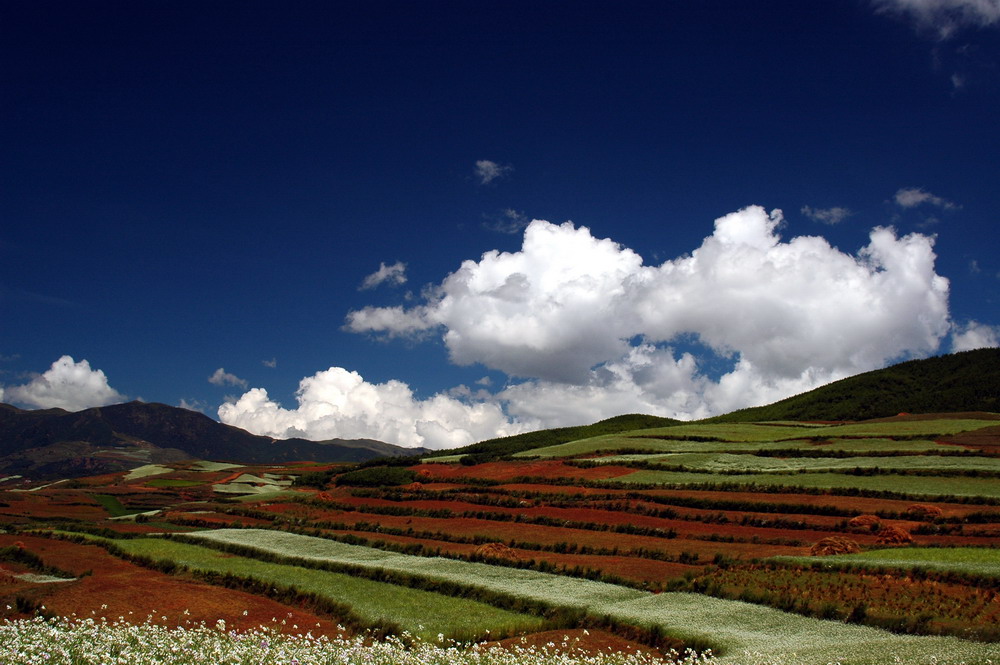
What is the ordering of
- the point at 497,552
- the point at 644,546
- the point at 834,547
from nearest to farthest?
the point at 834,547, the point at 497,552, the point at 644,546

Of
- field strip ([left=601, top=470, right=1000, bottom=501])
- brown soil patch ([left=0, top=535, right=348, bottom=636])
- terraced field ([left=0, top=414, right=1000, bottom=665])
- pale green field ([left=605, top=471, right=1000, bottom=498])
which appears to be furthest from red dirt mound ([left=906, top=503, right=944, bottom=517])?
brown soil patch ([left=0, top=535, right=348, bottom=636])

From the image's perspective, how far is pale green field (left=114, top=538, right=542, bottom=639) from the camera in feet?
64.8

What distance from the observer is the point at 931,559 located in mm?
26234

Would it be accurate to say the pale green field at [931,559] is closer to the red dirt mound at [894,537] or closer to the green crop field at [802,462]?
the red dirt mound at [894,537]

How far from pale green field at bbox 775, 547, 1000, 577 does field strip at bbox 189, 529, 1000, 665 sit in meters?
7.64

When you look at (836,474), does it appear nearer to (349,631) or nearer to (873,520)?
(873,520)

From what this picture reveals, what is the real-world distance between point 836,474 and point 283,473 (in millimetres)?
75127

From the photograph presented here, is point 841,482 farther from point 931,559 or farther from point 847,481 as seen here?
point 931,559

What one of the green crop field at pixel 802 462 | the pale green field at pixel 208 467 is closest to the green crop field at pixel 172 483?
the pale green field at pixel 208 467

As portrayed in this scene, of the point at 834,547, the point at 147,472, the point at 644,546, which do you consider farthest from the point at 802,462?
the point at 147,472

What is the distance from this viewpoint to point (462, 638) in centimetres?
1825

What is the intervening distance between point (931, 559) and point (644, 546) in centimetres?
1212

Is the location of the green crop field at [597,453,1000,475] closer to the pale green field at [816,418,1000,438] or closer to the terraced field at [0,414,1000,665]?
the terraced field at [0,414,1000,665]

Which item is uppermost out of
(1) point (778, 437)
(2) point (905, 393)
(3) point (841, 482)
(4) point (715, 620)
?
(2) point (905, 393)
